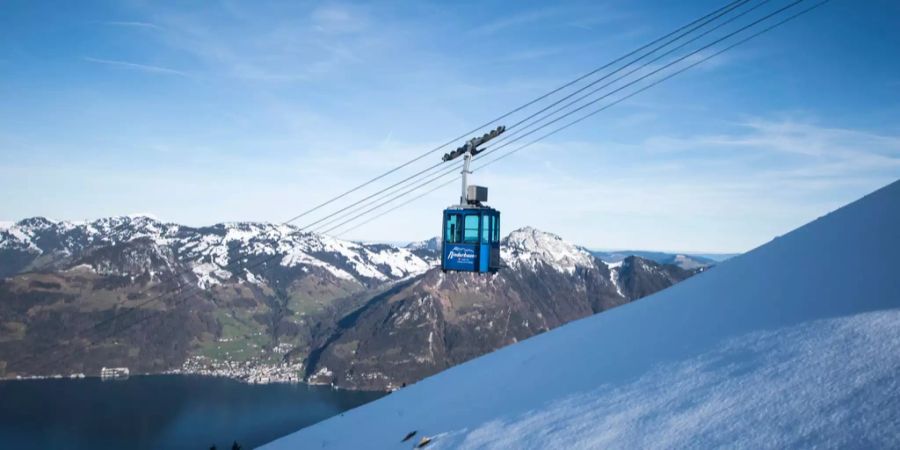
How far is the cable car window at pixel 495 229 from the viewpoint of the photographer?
24.7 metres

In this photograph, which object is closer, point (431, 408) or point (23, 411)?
point (431, 408)

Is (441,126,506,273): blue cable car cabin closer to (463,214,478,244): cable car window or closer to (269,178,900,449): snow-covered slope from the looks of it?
(463,214,478,244): cable car window

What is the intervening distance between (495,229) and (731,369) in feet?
51.7

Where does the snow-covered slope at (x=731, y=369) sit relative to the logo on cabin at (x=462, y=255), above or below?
below

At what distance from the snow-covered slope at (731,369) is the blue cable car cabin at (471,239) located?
812cm

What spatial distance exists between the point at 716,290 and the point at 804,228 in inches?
133

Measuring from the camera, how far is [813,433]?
7.00 meters

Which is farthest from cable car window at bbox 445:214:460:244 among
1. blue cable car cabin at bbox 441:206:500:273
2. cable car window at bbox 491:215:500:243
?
cable car window at bbox 491:215:500:243

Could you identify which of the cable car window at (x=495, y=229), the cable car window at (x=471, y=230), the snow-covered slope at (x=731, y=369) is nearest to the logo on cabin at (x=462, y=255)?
the cable car window at (x=471, y=230)

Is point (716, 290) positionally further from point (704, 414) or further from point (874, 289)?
point (704, 414)

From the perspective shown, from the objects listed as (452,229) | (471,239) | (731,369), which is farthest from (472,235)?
(731,369)

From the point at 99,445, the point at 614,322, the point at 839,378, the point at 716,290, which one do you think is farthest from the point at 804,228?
the point at 99,445

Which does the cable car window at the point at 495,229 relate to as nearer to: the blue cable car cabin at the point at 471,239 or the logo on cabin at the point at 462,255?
the blue cable car cabin at the point at 471,239

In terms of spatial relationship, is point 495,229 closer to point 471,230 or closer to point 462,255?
point 471,230
